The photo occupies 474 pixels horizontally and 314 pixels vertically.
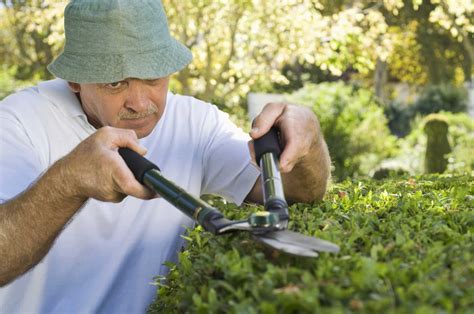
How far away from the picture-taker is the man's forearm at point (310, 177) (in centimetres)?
289

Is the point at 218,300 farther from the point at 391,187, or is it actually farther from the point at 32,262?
the point at 391,187

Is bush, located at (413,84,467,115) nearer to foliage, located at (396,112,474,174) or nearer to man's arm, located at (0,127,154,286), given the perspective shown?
foliage, located at (396,112,474,174)

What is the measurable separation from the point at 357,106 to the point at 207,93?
6938 mm

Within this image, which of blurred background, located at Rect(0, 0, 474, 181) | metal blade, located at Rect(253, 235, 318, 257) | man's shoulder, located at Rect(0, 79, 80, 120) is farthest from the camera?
blurred background, located at Rect(0, 0, 474, 181)

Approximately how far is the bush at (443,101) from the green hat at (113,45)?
25.8m

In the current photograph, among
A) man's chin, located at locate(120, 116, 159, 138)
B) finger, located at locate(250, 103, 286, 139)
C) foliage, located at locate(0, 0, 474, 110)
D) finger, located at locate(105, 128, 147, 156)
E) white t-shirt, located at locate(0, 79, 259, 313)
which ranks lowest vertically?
foliage, located at locate(0, 0, 474, 110)

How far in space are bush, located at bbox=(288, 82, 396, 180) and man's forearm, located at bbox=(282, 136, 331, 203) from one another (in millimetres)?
10492

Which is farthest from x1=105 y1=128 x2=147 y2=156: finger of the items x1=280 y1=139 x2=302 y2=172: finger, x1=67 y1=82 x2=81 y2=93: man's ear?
x1=67 y1=82 x2=81 y2=93: man's ear

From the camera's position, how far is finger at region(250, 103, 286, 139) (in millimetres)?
2574

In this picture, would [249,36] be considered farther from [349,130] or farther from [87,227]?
[87,227]

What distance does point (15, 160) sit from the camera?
282cm

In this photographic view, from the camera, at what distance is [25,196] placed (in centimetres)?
251

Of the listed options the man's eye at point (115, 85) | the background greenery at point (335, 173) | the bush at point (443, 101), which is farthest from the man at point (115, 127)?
the bush at point (443, 101)

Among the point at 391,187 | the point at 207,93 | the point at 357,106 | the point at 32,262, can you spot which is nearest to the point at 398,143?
the point at 357,106
